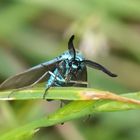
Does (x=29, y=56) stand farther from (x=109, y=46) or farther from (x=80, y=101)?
(x=80, y=101)

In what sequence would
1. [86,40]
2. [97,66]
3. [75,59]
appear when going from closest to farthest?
[97,66]
[75,59]
[86,40]

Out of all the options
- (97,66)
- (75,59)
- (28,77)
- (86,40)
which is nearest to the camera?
(97,66)

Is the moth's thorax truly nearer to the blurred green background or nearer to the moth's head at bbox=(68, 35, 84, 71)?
the moth's head at bbox=(68, 35, 84, 71)

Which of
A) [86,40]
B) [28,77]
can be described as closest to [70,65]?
[28,77]

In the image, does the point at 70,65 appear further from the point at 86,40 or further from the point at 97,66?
the point at 86,40

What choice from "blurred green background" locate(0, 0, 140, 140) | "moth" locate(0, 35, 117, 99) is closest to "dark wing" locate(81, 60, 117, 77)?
"moth" locate(0, 35, 117, 99)

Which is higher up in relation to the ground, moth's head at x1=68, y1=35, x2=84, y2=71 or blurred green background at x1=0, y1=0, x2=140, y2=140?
moth's head at x1=68, y1=35, x2=84, y2=71
